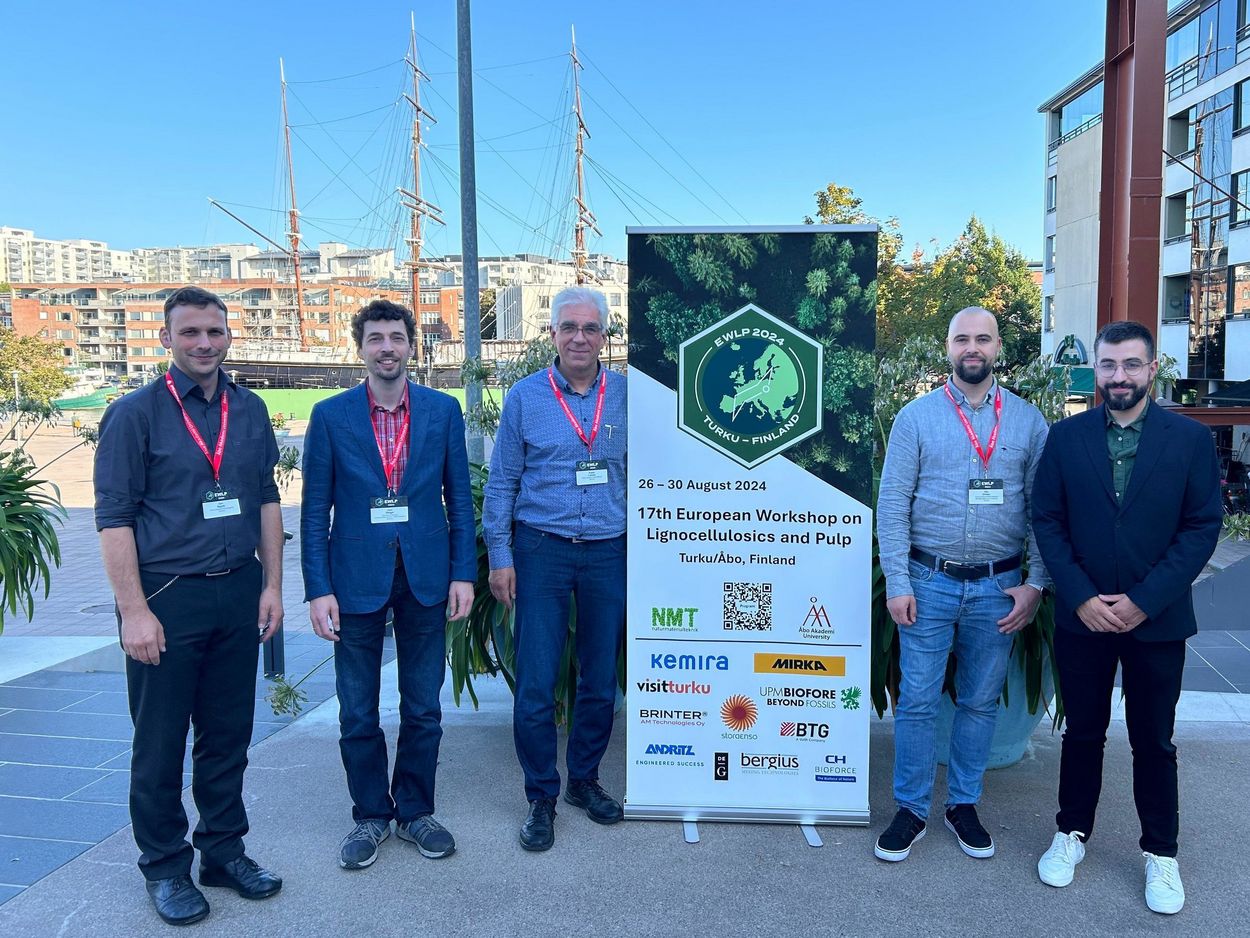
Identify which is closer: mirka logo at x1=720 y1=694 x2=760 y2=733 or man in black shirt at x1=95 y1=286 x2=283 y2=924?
man in black shirt at x1=95 y1=286 x2=283 y2=924

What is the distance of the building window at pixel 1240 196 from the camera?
27.6 meters

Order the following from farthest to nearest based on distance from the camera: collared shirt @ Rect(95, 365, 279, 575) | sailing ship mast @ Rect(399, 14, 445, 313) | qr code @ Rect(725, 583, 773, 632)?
sailing ship mast @ Rect(399, 14, 445, 313), qr code @ Rect(725, 583, 773, 632), collared shirt @ Rect(95, 365, 279, 575)

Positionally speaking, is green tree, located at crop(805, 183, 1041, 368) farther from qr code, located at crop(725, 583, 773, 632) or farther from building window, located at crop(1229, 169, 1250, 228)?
qr code, located at crop(725, 583, 773, 632)

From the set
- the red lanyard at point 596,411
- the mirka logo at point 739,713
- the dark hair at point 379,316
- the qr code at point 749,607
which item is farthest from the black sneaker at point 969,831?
the dark hair at point 379,316

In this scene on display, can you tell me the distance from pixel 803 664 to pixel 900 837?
0.66 meters

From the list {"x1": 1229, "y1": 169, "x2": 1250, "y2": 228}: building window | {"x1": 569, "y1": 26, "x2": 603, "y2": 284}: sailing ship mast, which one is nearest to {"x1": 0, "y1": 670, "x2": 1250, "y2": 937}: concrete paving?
{"x1": 1229, "y1": 169, "x2": 1250, "y2": 228}: building window

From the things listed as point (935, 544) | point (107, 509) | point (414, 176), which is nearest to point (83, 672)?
point (107, 509)

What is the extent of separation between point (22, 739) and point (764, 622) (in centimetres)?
350

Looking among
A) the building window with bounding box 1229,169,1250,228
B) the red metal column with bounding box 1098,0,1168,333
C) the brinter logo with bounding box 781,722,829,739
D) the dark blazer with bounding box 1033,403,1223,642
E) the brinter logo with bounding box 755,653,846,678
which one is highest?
the building window with bounding box 1229,169,1250,228

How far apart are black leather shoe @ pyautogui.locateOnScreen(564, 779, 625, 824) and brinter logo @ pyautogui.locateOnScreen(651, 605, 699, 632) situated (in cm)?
67

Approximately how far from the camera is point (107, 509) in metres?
2.72

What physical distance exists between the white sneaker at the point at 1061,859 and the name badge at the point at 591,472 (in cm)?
193

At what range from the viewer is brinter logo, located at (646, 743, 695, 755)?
3.58 m

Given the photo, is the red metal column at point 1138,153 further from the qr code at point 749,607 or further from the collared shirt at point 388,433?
the collared shirt at point 388,433
